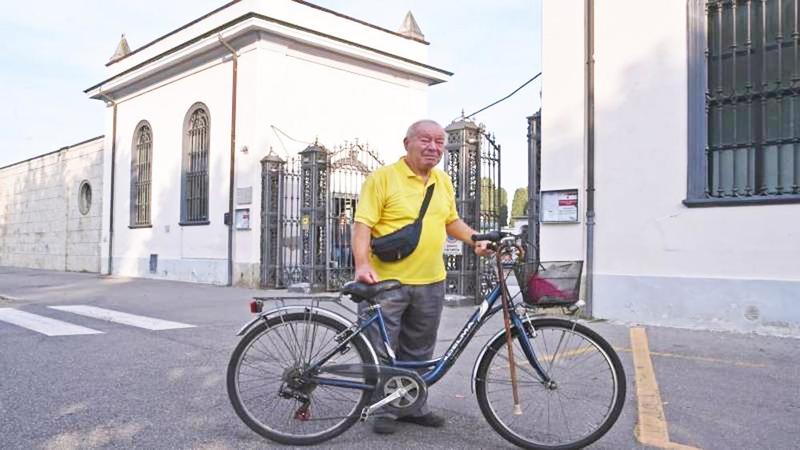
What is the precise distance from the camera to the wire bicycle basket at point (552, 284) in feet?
10.6

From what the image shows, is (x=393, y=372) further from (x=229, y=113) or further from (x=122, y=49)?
(x=122, y=49)

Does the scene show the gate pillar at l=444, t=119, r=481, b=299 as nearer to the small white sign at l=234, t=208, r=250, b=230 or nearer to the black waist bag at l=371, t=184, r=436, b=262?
the small white sign at l=234, t=208, r=250, b=230

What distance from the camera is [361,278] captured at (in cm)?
344

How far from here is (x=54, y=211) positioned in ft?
80.0

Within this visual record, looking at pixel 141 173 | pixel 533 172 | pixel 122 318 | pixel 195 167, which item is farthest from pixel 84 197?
pixel 533 172

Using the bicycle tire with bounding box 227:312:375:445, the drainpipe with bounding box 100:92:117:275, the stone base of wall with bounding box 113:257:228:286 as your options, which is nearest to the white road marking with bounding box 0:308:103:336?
the bicycle tire with bounding box 227:312:375:445

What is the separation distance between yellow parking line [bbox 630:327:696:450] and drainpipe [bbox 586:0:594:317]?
201 centimetres

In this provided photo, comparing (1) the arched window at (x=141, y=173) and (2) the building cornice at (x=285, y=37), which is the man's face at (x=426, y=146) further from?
(1) the arched window at (x=141, y=173)

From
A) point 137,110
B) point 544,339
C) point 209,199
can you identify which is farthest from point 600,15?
point 137,110

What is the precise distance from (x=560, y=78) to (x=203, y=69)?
10.7 metres

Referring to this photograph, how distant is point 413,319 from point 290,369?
0.74 m

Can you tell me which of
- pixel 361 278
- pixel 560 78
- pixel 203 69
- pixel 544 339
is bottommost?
pixel 544 339

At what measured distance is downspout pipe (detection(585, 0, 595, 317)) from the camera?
8383mm

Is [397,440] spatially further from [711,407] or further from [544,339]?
[711,407]
